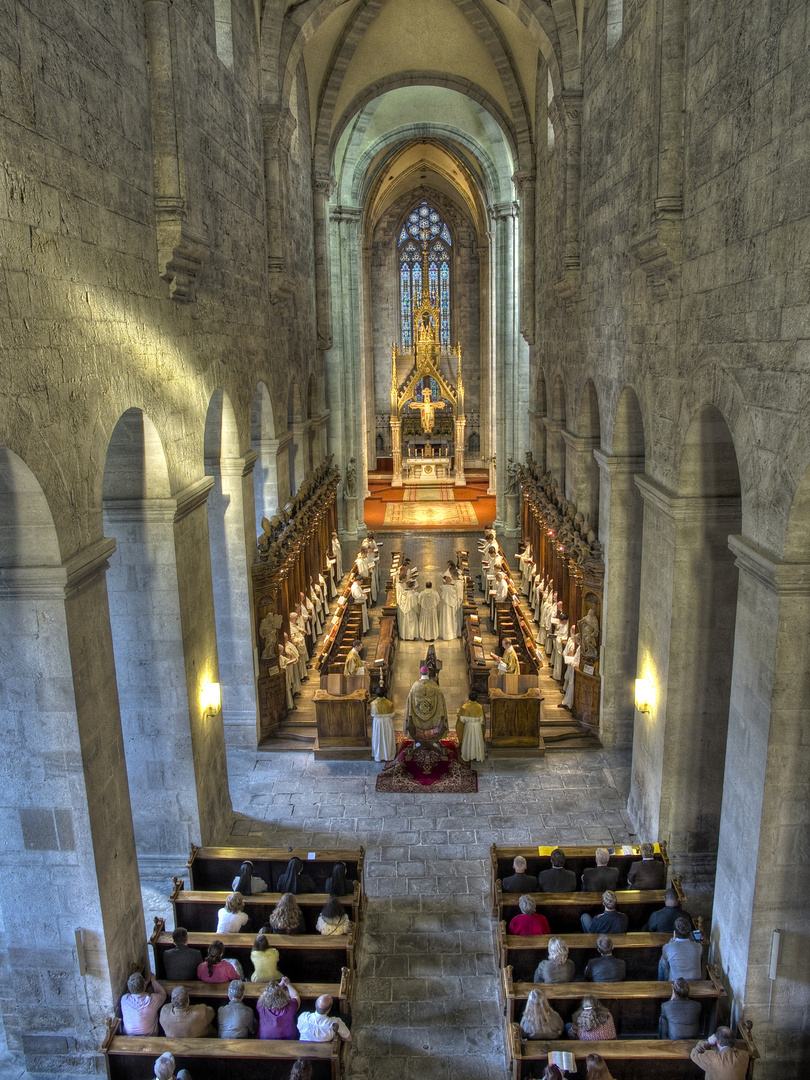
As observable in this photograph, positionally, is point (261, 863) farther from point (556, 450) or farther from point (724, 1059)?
point (556, 450)

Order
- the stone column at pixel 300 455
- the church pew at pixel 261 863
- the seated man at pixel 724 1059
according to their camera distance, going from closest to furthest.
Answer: the seated man at pixel 724 1059 → the church pew at pixel 261 863 → the stone column at pixel 300 455

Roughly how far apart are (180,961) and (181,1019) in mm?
671

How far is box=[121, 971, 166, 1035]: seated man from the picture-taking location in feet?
22.9

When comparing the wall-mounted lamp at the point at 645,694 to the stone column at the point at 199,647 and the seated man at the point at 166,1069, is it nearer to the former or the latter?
the stone column at the point at 199,647

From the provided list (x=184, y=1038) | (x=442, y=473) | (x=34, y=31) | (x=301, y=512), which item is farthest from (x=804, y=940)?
(x=442, y=473)

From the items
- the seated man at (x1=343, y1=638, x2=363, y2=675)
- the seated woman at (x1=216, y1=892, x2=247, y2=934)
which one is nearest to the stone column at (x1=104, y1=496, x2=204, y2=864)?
the seated woman at (x1=216, y1=892, x2=247, y2=934)

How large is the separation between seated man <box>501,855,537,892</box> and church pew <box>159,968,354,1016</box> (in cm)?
206

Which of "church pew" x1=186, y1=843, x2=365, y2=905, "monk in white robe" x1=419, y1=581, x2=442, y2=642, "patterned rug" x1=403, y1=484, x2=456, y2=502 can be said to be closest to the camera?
"church pew" x1=186, y1=843, x2=365, y2=905

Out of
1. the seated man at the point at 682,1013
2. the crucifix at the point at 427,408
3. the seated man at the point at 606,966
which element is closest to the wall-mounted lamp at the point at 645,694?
the seated man at the point at 606,966

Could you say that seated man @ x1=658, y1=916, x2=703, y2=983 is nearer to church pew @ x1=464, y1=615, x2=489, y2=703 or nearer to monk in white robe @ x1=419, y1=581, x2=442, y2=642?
church pew @ x1=464, y1=615, x2=489, y2=703

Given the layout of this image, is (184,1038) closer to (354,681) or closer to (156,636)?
(156,636)

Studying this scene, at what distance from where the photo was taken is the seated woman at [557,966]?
751 cm

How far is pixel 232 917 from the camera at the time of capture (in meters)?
8.18

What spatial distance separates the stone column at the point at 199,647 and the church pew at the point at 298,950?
6.74 feet
